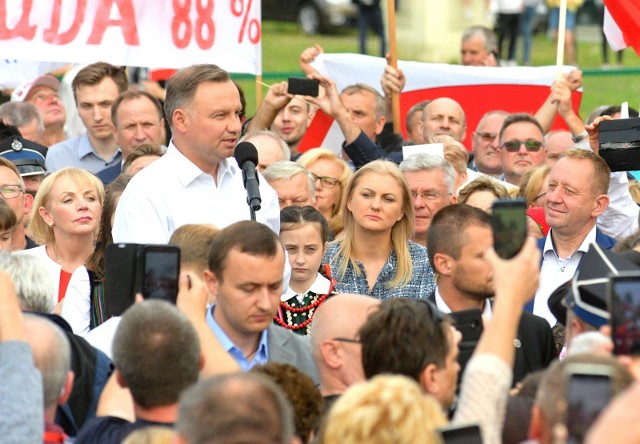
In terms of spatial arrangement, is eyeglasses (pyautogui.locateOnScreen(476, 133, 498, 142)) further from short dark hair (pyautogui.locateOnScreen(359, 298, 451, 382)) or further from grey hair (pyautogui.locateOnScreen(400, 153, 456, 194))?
short dark hair (pyautogui.locateOnScreen(359, 298, 451, 382))

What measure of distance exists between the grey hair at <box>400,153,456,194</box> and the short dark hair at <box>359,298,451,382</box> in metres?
4.02

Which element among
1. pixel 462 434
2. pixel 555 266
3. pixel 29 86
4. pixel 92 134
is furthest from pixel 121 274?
pixel 29 86

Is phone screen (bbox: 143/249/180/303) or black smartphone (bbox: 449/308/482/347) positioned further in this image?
black smartphone (bbox: 449/308/482/347)

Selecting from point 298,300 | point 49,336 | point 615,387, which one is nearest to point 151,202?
point 298,300

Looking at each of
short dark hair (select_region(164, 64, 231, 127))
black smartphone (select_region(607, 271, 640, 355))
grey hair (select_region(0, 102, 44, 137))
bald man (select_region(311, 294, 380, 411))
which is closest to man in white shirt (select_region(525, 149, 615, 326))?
short dark hair (select_region(164, 64, 231, 127))

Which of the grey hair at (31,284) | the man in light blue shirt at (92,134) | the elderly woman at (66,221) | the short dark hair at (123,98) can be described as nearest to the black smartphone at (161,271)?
→ the grey hair at (31,284)

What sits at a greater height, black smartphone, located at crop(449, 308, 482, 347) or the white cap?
the white cap

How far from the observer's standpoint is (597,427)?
3.26 meters

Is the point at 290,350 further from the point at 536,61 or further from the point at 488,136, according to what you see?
the point at 536,61

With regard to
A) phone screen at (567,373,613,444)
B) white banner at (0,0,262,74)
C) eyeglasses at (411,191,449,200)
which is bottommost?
phone screen at (567,373,613,444)

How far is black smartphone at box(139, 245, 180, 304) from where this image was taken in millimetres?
4988

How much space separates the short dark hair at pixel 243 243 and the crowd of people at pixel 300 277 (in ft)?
0.04

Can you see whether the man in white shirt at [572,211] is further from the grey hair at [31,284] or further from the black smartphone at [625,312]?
the black smartphone at [625,312]

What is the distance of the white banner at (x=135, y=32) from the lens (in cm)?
968
